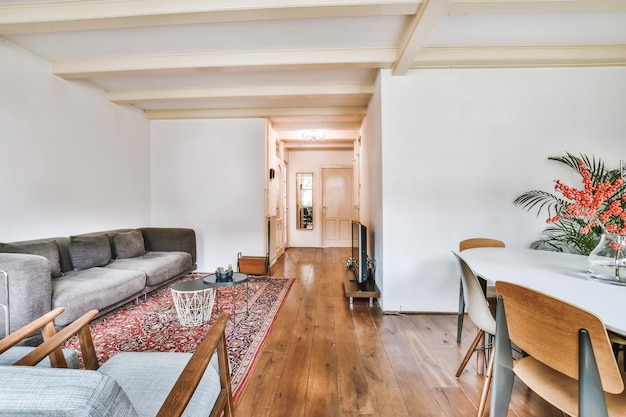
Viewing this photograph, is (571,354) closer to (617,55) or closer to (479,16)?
(479,16)

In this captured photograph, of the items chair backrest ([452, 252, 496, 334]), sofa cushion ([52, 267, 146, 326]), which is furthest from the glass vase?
sofa cushion ([52, 267, 146, 326])

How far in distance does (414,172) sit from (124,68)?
10.9 ft

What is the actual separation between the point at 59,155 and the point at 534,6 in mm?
4763

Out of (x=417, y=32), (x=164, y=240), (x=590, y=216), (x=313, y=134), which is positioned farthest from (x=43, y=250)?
(x=313, y=134)

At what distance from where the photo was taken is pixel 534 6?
6.67 ft

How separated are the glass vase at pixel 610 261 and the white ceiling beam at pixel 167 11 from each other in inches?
75.9

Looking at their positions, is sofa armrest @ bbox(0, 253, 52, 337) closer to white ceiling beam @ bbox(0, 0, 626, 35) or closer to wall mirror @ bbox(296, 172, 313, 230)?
white ceiling beam @ bbox(0, 0, 626, 35)

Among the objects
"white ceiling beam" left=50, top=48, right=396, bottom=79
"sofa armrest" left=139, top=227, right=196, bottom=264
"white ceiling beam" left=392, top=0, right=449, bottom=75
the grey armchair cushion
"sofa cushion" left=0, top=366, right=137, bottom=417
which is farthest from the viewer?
"sofa armrest" left=139, top=227, right=196, bottom=264

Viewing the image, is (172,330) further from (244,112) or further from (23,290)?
(244,112)

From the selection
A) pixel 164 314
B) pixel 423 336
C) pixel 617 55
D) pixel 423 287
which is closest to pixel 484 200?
pixel 423 287

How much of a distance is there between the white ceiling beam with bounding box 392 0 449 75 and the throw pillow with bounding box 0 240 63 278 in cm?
380

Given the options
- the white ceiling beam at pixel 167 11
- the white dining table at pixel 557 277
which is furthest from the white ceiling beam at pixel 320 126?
the white dining table at pixel 557 277

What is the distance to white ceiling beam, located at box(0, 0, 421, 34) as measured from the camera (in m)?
2.04

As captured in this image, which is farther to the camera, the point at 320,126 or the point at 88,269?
the point at 320,126
